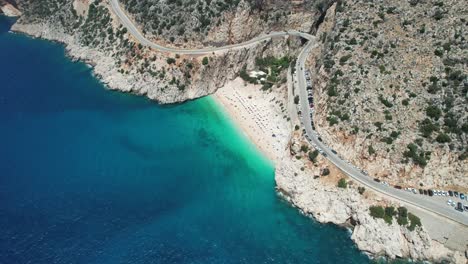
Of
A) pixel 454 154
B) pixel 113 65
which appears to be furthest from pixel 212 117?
pixel 454 154

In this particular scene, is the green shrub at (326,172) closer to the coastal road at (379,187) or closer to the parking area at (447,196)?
the coastal road at (379,187)

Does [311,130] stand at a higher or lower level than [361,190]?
higher

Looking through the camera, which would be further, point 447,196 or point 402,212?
point 447,196

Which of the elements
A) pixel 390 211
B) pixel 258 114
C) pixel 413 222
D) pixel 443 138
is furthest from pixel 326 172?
pixel 258 114

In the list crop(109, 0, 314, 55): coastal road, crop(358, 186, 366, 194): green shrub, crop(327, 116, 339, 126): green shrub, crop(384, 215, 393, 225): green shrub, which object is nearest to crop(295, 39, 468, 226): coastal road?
crop(358, 186, 366, 194): green shrub

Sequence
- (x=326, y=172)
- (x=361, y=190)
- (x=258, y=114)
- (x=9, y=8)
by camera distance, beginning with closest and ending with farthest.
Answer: (x=361, y=190) < (x=326, y=172) < (x=258, y=114) < (x=9, y=8)

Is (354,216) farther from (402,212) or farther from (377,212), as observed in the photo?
(402,212)

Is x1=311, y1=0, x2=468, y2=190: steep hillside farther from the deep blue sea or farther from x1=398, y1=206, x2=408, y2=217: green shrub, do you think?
the deep blue sea
